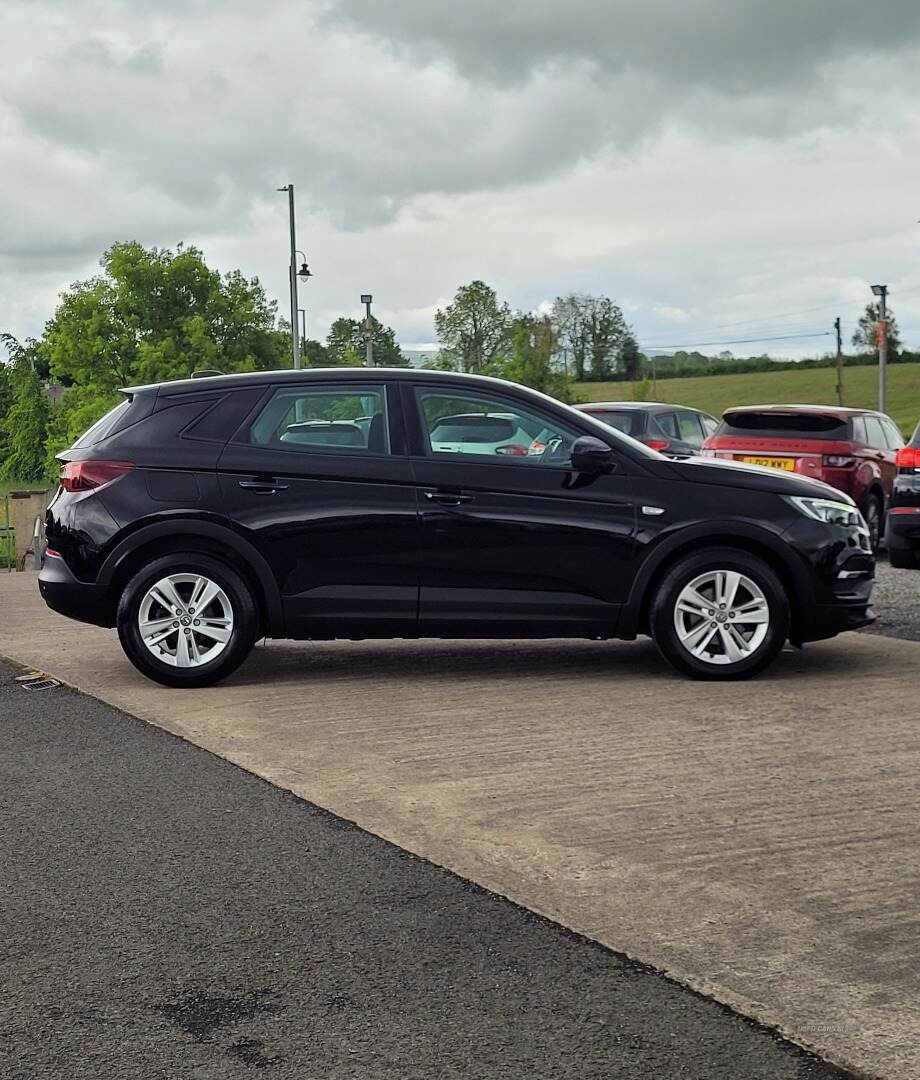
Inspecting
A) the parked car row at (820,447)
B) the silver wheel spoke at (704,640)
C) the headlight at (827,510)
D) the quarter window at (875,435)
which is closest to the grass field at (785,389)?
the quarter window at (875,435)

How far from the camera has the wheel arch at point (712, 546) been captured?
8.55m

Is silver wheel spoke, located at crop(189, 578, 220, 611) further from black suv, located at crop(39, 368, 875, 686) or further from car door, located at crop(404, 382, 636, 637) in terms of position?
car door, located at crop(404, 382, 636, 637)

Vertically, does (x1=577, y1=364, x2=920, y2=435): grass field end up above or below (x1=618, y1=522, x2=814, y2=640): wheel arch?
above

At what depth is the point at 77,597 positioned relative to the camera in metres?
8.55

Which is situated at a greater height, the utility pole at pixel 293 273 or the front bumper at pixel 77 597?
the utility pole at pixel 293 273

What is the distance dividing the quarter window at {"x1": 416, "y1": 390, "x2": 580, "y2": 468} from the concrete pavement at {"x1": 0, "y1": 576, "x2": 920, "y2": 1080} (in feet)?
4.10

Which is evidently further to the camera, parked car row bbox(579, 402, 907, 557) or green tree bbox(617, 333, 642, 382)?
green tree bbox(617, 333, 642, 382)

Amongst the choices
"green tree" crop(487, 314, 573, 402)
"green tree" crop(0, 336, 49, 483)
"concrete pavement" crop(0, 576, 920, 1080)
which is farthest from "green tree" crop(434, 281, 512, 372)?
"concrete pavement" crop(0, 576, 920, 1080)

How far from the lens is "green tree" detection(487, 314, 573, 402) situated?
8550 centimetres

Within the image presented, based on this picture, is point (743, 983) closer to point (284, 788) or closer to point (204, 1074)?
point (204, 1074)

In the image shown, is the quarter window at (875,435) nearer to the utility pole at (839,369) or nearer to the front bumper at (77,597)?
the front bumper at (77,597)

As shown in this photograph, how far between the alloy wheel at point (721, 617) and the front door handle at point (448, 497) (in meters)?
1.29

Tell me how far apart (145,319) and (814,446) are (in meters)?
76.3

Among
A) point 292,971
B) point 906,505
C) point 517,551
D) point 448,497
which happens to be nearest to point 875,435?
point 906,505
